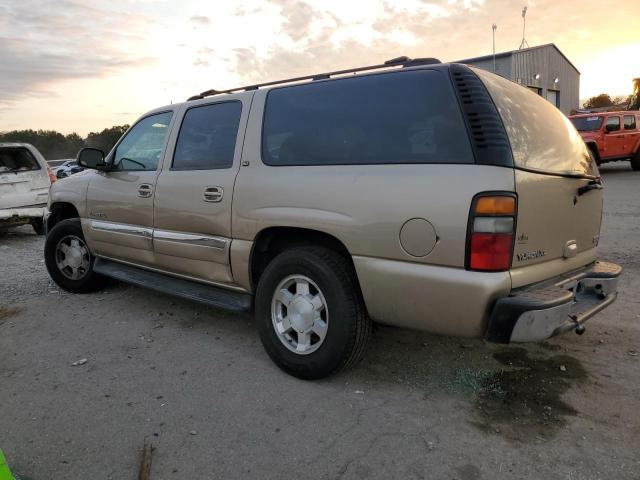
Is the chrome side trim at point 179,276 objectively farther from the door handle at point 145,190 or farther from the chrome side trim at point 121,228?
the door handle at point 145,190

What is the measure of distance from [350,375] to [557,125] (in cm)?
210

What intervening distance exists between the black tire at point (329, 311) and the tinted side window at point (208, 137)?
98 cm

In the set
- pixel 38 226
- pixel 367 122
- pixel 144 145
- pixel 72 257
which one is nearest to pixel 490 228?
pixel 367 122

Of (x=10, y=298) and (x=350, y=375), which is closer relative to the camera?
(x=350, y=375)

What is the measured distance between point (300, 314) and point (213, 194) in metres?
1.14

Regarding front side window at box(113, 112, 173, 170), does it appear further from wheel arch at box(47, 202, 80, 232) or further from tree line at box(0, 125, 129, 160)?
tree line at box(0, 125, 129, 160)

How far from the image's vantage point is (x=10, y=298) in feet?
17.3

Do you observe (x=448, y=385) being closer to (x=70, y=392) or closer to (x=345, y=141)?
(x=345, y=141)

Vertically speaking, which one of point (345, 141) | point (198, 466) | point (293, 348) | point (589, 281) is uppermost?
point (345, 141)

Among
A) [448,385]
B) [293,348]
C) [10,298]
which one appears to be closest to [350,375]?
[293,348]

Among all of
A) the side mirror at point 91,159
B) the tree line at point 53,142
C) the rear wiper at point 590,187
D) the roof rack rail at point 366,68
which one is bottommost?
the rear wiper at point 590,187

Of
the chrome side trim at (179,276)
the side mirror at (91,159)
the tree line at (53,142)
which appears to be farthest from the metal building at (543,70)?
the tree line at (53,142)

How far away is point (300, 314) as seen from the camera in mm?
3203

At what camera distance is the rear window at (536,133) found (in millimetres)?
2678
